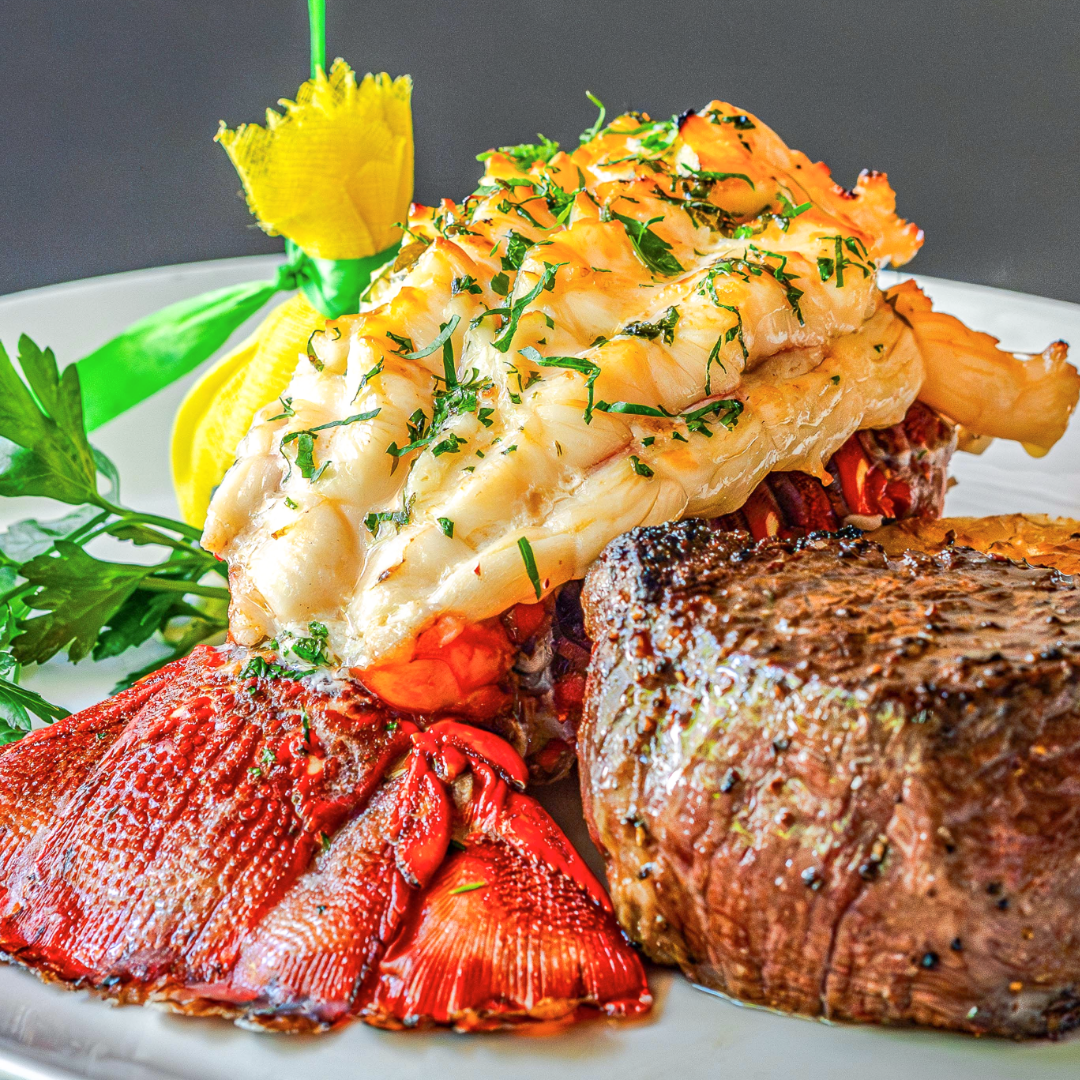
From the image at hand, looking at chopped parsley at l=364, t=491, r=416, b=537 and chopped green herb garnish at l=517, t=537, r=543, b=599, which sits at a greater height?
chopped parsley at l=364, t=491, r=416, b=537

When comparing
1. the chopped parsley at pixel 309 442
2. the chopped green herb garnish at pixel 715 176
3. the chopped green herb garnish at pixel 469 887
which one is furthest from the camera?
the chopped green herb garnish at pixel 715 176

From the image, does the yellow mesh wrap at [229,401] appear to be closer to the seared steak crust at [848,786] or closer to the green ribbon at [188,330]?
the green ribbon at [188,330]

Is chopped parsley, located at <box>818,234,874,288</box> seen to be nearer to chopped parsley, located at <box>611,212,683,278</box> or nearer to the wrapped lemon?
chopped parsley, located at <box>611,212,683,278</box>

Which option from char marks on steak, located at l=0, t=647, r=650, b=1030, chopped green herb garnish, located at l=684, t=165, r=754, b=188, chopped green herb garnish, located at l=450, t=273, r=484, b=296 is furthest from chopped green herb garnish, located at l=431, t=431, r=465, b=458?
chopped green herb garnish, located at l=684, t=165, r=754, b=188

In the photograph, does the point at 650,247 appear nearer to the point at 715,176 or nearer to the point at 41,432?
the point at 715,176

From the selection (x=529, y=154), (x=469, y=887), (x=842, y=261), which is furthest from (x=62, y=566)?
(x=842, y=261)

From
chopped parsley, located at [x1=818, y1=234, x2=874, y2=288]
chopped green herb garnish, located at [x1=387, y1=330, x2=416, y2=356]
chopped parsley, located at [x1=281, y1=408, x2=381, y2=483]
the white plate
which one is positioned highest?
chopped parsley, located at [x1=818, y1=234, x2=874, y2=288]

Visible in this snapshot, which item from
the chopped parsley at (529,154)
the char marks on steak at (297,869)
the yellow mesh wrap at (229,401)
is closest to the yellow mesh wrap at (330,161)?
the yellow mesh wrap at (229,401)

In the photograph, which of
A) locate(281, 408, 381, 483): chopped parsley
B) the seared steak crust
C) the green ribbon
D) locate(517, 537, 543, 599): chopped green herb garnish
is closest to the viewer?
the seared steak crust
